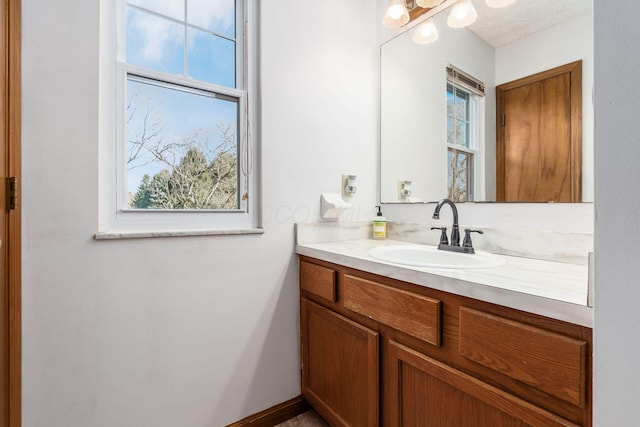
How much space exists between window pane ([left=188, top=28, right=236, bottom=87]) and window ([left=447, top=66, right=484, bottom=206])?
102 centimetres

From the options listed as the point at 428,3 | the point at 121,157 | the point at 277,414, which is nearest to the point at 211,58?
the point at 121,157

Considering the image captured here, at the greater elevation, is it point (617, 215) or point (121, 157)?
point (121, 157)

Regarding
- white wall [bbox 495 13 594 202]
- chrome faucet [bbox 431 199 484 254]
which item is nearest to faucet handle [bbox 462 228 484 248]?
chrome faucet [bbox 431 199 484 254]

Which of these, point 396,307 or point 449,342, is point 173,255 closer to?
point 396,307

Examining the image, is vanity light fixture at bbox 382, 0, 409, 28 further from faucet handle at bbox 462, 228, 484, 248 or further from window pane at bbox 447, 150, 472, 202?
faucet handle at bbox 462, 228, 484, 248

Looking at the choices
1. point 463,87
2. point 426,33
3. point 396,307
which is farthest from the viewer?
point 426,33

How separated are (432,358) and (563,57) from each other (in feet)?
3.75

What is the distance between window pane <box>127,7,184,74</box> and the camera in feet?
3.91

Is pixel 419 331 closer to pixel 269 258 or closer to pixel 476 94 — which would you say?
pixel 269 258

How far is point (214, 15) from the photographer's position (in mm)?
1371

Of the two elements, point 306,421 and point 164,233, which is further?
point 306,421

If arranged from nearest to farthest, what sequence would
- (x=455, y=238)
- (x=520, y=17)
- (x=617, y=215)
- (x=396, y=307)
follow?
(x=617, y=215) < (x=396, y=307) < (x=520, y=17) < (x=455, y=238)

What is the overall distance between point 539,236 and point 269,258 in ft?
3.58

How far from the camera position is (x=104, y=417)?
1.10m
